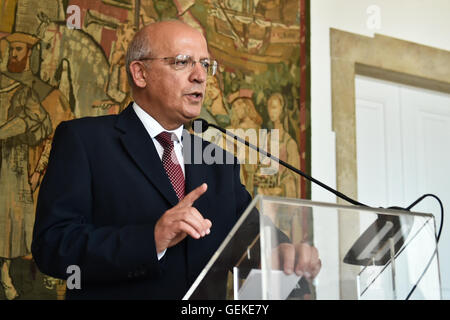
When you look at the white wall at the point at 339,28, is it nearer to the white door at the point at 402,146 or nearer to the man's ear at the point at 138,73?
the white door at the point at 402,146

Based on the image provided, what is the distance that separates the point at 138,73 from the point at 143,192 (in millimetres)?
649

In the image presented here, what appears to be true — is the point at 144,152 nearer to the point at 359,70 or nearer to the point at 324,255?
the point at 324,255

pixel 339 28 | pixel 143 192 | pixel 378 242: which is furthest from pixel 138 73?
pixel 339 28

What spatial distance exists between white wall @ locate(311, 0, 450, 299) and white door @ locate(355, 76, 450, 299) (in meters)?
0.46

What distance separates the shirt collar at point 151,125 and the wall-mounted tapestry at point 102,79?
4.55ft

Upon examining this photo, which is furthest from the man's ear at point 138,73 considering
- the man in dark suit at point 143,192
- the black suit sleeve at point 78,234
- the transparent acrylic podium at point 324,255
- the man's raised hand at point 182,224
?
the transparent acrylic podium at point 324,255

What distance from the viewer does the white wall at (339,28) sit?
4.80 metres

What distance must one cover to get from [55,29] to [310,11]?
2028 millimetres

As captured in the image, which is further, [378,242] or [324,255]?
[378,242]

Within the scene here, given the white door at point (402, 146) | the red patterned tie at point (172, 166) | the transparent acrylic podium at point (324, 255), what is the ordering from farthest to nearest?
1. the white door at point (402, 146)
2. the red patterned tie at point (172, 166)
3. the transparent acrylic podium at point (324, 255)

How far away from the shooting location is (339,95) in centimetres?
497

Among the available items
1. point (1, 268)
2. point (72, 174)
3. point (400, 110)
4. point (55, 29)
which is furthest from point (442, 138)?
point (72, 174)

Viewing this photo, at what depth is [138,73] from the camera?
263cm
